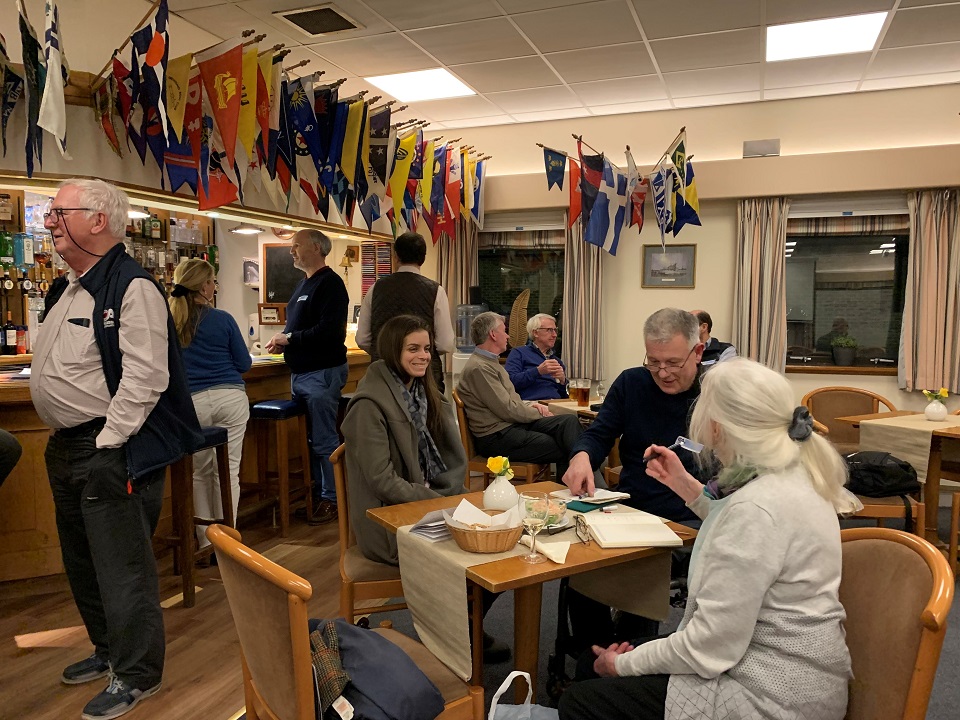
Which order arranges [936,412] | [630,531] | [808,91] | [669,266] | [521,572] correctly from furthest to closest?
[669,266]
[808,91]
[936,412]
[630,531]
[521,572]

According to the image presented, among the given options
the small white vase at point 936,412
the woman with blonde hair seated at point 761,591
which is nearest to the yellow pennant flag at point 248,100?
the woman with blonde hair seated at point 761,591

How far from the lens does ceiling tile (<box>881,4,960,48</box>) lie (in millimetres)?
4125

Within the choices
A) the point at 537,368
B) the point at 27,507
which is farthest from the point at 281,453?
the point at 537,368

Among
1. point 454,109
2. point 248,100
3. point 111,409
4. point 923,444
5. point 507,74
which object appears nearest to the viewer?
point 111,409

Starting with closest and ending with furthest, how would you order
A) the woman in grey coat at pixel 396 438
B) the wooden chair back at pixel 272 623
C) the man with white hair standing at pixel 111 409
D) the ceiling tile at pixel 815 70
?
the wooden chair back at pixel 272 623, the man with white hair standing at pixel 111 409, the woman in grey coat at pixel 396 438, the ceiling tile at pixel 815 70

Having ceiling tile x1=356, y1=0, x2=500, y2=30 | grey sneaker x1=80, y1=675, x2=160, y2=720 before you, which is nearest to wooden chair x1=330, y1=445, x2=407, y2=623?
grey sneaker x1=80, y1=675, x2=160, y2=720

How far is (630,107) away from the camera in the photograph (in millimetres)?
6246

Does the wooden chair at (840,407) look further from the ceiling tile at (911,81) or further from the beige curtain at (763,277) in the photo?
the ceiling tile at (911,81)

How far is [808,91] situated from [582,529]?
16.9 feet

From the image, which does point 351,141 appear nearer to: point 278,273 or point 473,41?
point 473,41

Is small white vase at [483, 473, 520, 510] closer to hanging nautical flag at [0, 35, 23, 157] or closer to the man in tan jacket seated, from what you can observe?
the man in tan jacket seated

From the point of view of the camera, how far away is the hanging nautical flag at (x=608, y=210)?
225 inches

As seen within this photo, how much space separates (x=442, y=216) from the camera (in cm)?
591

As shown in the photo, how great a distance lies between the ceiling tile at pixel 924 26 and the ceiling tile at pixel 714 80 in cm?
89
